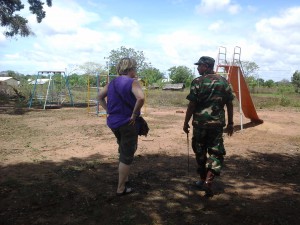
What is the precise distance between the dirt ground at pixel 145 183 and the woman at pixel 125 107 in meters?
0.61

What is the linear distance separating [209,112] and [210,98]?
18cm

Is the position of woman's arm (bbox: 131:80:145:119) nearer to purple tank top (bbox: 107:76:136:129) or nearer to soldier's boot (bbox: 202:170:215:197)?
purple tank top (bbox: 107:76:136:129)

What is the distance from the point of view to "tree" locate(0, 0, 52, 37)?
17.4 meters

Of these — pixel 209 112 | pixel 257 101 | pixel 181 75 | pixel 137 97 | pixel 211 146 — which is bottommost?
pixel 257 101

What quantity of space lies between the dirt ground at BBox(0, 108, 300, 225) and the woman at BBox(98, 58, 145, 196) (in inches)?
24.0

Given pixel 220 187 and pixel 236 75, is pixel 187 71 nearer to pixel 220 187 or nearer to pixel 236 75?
pixel 236 75

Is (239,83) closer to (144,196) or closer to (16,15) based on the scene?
(144,196)

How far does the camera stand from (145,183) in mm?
4883

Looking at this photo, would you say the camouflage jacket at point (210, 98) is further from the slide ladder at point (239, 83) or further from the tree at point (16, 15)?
the tree at point (16, 15)

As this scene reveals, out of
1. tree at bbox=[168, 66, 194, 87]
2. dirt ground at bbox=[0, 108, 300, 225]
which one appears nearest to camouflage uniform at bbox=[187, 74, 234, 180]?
dirt ground at bbox=[0, 108, 300, 225]

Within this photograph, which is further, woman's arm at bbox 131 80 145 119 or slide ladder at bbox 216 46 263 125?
slide ladder at bbox 216 46 263 125

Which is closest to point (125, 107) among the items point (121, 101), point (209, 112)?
point (121, 101)

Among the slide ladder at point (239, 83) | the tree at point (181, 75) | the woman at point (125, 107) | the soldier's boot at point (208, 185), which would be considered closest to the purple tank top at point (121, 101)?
the woman at point (125, 107)

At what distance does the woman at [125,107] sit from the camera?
4.09 meters
